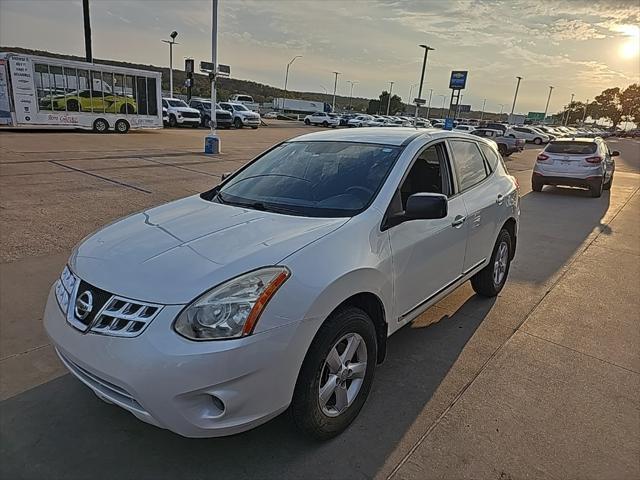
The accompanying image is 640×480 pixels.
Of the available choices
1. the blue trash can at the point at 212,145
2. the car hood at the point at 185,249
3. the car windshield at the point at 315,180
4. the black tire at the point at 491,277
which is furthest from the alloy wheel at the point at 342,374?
the blue trash can at the point at 212,145

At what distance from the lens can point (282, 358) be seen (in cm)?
211

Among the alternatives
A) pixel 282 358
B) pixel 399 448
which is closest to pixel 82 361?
pixel 282 358

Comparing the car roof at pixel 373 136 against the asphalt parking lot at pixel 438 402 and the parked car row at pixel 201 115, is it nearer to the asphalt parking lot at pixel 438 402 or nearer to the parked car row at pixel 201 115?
the asphalt parking lot at pixel 438 402

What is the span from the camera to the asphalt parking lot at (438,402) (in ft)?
7.83

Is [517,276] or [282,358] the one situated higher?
[282,358]

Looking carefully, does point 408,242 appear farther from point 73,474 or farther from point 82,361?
point 73,474

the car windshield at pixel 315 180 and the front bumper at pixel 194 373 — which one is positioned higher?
the car windshield at pixel 315 180

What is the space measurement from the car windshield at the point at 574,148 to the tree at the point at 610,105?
365 feet

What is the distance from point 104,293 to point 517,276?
476 cm

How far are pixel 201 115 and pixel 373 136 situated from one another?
1219 inches

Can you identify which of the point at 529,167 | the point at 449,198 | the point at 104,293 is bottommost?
the point at 529,167

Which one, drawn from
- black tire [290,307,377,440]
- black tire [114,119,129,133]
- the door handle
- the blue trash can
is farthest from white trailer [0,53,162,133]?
black tire [290,307,377,440]

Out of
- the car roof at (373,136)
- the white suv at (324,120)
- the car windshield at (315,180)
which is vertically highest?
the car roof at (373,136)

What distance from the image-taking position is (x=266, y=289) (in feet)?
6.93
